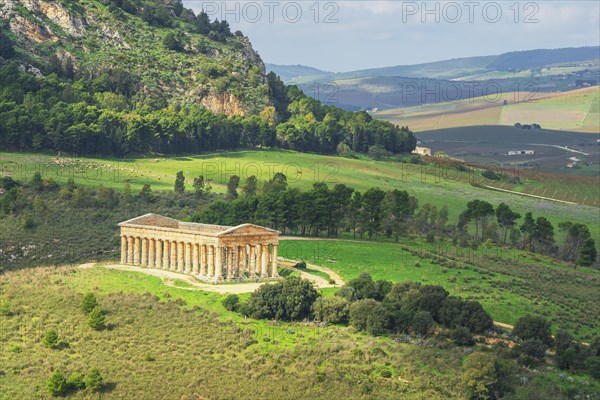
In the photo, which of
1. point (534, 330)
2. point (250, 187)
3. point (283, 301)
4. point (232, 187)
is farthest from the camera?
point (250, 187)

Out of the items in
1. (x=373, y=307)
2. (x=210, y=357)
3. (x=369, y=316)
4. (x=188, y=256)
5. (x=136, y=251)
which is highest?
(x=188, y=256)

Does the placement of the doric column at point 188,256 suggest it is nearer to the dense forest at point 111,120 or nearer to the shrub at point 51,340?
the shrub at point 51,340

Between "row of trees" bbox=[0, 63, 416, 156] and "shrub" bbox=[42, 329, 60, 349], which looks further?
"row of trees" bbox=[0, 63, 416, 156]

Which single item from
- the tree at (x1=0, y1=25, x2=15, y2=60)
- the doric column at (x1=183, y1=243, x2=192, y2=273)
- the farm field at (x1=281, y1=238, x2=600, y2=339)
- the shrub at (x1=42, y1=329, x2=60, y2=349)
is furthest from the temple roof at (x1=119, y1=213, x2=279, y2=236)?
the tree at (x1=0, y1=25, x2=15, y2=60)

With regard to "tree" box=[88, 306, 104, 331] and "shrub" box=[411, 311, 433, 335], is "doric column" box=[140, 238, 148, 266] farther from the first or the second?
"shrub" box=[411, 311, 433, 335]

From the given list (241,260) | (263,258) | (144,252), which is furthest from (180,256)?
(263,258)

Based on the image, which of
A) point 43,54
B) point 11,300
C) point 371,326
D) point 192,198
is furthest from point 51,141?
point 371,326

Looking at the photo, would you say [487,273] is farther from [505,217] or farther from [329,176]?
[329,176]
